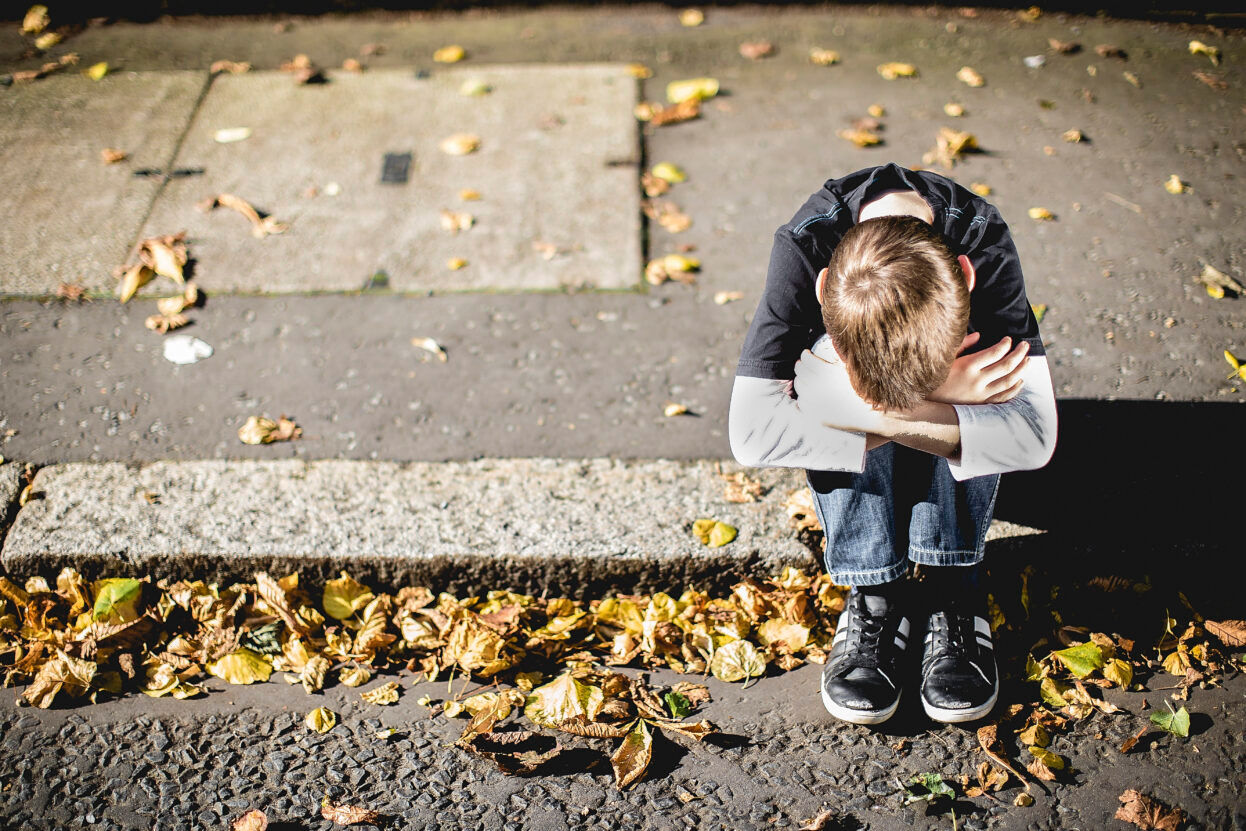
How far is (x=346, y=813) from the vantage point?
190cm

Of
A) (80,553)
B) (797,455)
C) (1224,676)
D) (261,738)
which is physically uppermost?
(797,455)

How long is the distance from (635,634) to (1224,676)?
4.82 ft

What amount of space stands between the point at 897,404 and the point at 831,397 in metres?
0.16

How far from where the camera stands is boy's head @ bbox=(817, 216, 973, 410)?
1.68 meters

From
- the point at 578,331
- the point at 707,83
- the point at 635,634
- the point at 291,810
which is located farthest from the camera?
the point at 707,83

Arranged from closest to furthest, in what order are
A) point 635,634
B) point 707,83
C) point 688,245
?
point 635,634, point 688,245, point 707,83

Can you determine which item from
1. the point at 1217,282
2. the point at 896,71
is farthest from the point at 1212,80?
the point at 1217,282

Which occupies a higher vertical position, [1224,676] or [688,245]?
[688,245]

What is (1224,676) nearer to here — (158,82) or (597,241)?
(597,241)

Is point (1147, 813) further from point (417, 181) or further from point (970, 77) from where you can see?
point (970, 77)

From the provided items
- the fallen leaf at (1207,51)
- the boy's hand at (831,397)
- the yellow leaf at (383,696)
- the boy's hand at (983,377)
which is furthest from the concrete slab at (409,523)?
the fallen leaf at (1207,51)

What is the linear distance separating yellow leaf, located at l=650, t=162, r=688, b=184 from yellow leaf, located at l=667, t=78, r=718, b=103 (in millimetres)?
546

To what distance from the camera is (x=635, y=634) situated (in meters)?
2.26

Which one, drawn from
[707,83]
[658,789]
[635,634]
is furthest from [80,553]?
[707,83]
